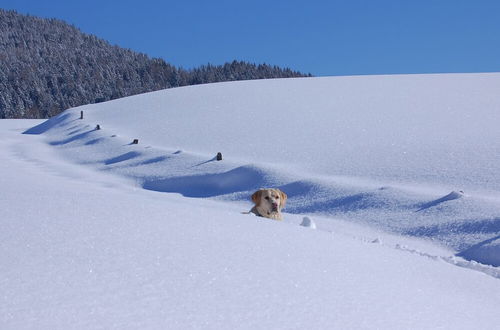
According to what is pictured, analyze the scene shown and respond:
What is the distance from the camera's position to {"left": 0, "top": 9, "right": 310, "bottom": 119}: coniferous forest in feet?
276

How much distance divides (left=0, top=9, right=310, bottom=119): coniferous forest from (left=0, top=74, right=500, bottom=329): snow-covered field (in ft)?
238

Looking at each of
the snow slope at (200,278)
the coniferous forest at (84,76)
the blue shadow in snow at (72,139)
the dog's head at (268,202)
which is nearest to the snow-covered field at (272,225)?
the snow slope at (200,278)

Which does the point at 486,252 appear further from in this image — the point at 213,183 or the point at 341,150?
the point at 341,150

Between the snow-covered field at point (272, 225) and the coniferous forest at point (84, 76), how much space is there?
72477 millimetres

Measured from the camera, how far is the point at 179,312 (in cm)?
172

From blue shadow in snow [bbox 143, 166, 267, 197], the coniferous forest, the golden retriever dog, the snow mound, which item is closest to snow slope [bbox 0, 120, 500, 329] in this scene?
the snow mound

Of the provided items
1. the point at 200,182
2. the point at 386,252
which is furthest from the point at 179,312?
the point at 200,182

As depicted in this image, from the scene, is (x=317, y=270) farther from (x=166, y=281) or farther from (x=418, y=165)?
(x=418, y=165)

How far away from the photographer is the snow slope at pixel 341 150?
6.61m

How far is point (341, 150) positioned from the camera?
10.8 metres

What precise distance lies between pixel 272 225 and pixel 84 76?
10065cm

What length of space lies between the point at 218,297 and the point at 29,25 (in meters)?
178

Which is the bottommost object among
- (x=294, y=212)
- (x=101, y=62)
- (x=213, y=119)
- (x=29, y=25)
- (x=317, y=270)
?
(x=294, y=212)

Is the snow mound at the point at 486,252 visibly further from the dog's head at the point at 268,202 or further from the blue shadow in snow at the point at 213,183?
the blue shadow in snow at the point at 213,183
